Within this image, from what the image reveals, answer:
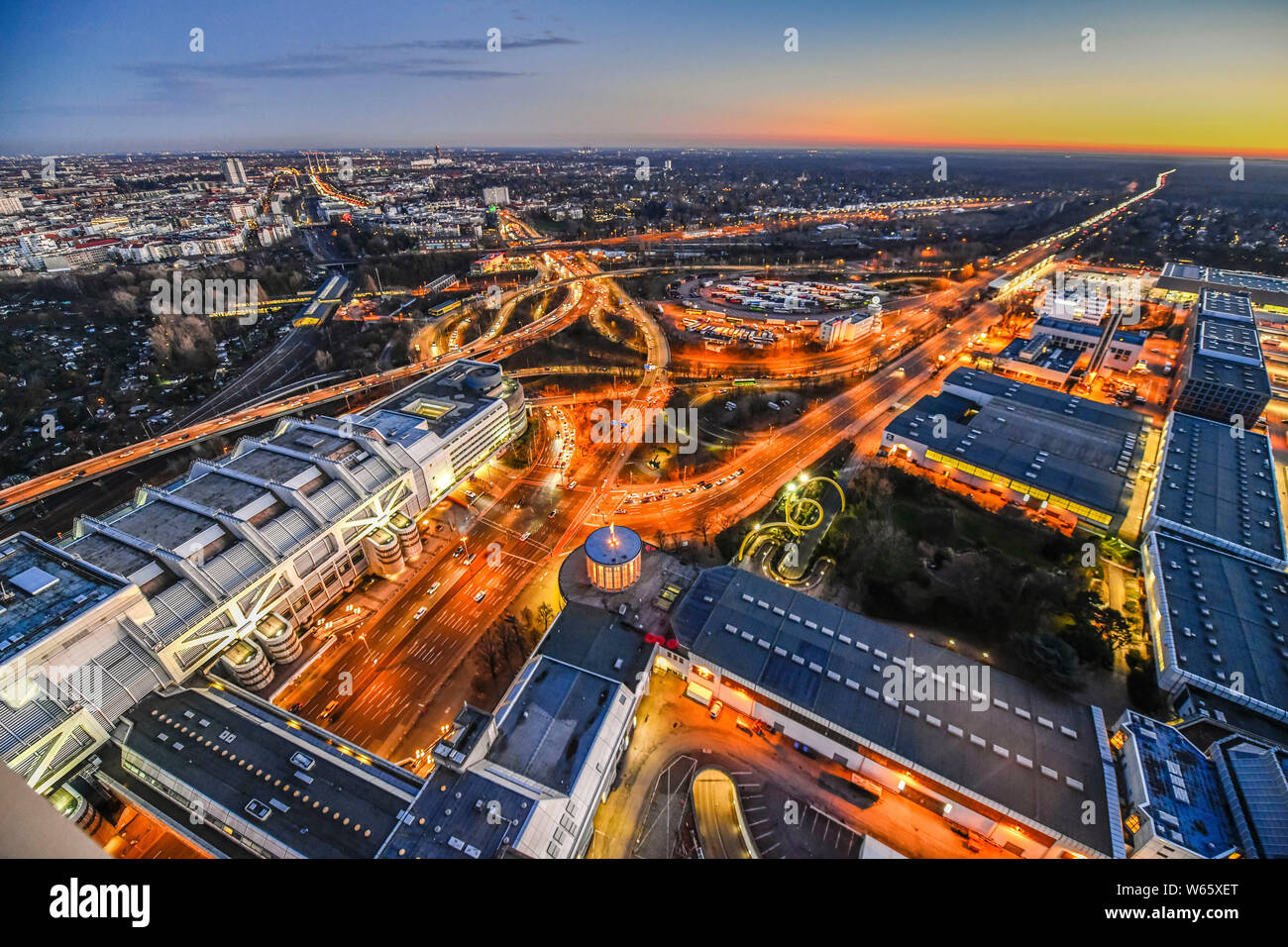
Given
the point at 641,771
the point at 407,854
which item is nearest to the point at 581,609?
the point at 641,771

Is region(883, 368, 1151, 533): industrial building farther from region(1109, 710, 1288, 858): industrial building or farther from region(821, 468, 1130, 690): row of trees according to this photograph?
region(1109, 710, 1288, 858): industrial building

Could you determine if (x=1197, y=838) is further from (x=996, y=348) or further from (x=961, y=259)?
(x=961, y=259)

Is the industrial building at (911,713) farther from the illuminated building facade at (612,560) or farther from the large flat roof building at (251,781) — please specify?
the large flat roof building at (251,781)

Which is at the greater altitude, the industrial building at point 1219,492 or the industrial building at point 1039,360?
the industrial building at point 1039,360

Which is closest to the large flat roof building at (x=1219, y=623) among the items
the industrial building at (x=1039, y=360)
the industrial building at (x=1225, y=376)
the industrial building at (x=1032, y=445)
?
the industrial building at (x=1032, y=445)

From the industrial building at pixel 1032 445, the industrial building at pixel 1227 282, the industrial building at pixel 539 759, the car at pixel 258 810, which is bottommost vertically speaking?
the car at pixel 258 810

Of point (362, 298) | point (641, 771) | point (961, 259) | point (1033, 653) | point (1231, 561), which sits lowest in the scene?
point (641, 771)

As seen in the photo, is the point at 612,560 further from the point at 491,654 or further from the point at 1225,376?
the point at 1225,376
